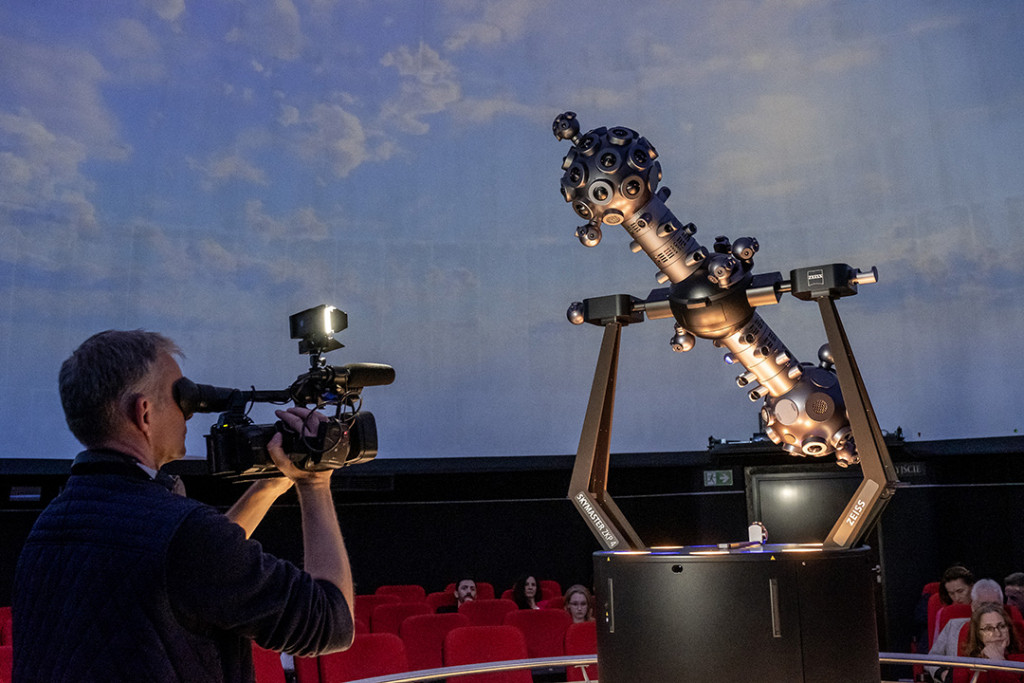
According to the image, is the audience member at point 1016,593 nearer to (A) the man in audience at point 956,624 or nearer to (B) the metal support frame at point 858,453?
(A) the man in audience at point 956,624

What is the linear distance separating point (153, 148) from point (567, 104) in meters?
5.91

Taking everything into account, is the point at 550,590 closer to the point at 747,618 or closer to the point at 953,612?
the point at 953,612

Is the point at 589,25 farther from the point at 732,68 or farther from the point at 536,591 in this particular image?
the point at 536,591

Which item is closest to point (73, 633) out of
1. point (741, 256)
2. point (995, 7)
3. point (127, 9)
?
point (741, 256)

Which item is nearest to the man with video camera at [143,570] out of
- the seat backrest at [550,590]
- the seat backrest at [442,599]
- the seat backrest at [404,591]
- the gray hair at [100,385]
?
the gray hair at [100,385]

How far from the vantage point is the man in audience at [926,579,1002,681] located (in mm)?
5758

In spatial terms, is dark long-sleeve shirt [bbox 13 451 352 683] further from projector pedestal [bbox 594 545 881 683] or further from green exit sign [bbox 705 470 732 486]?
green exit sign [bbox 705 470 732 486]

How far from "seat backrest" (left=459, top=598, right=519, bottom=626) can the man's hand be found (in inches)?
280

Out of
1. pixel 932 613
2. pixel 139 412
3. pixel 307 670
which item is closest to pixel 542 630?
pixel 307 670

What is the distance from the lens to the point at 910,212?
12125mm

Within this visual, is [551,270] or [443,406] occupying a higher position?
[551,270]

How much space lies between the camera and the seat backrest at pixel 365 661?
5.62 meters

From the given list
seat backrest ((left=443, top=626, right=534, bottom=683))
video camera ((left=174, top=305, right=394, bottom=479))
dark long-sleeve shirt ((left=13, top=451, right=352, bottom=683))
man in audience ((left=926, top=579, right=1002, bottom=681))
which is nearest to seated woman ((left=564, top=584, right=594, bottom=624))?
seat backrest ((left=443, top=626, right=534, bottom=683))

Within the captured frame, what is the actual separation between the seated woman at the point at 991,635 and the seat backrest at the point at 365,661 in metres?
3.60
